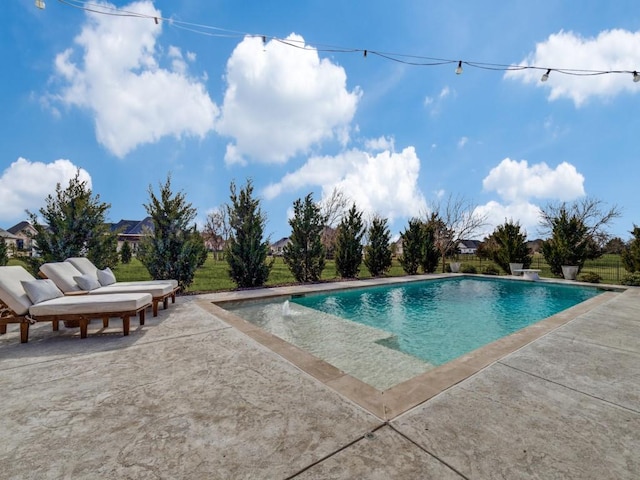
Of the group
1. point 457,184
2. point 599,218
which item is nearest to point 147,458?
point 457,184

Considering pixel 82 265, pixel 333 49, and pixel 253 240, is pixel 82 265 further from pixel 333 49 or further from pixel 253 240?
pixel 333 49

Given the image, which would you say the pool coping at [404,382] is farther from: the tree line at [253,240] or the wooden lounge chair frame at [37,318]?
the tree line at [253,240]

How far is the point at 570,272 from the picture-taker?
1359cm

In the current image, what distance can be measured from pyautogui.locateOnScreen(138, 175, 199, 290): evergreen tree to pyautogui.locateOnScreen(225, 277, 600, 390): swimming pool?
267cm

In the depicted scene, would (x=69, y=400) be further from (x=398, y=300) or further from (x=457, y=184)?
(x=457, y=184)

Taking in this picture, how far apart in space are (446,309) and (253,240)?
6732 mm

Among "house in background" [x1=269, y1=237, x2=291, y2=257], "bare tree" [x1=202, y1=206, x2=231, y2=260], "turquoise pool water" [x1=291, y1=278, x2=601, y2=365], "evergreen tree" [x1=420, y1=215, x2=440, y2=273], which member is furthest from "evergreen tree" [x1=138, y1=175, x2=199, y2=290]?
"bare tree" [x1=202, y1=206, x2=231, y2=260]

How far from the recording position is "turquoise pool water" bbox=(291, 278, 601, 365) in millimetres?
5742

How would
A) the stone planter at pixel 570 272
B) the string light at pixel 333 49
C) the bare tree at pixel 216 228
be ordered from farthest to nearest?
the bare tree at pixel 216 228
the stone planter at pixel 570 272
the string light at pixel 333 49

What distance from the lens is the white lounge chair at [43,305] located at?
4.10 meters

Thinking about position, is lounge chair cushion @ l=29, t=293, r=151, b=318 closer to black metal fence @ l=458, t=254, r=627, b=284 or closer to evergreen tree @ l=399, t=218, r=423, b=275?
evergreen tree @ l=399, t=218, r=423, b=275

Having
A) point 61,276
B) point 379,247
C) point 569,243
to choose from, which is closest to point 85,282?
point 61,276

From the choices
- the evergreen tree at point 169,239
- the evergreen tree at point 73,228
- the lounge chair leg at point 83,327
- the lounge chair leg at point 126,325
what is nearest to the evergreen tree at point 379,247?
the evergreen tree at point 169,239

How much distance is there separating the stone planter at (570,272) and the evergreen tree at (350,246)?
32.1ft
